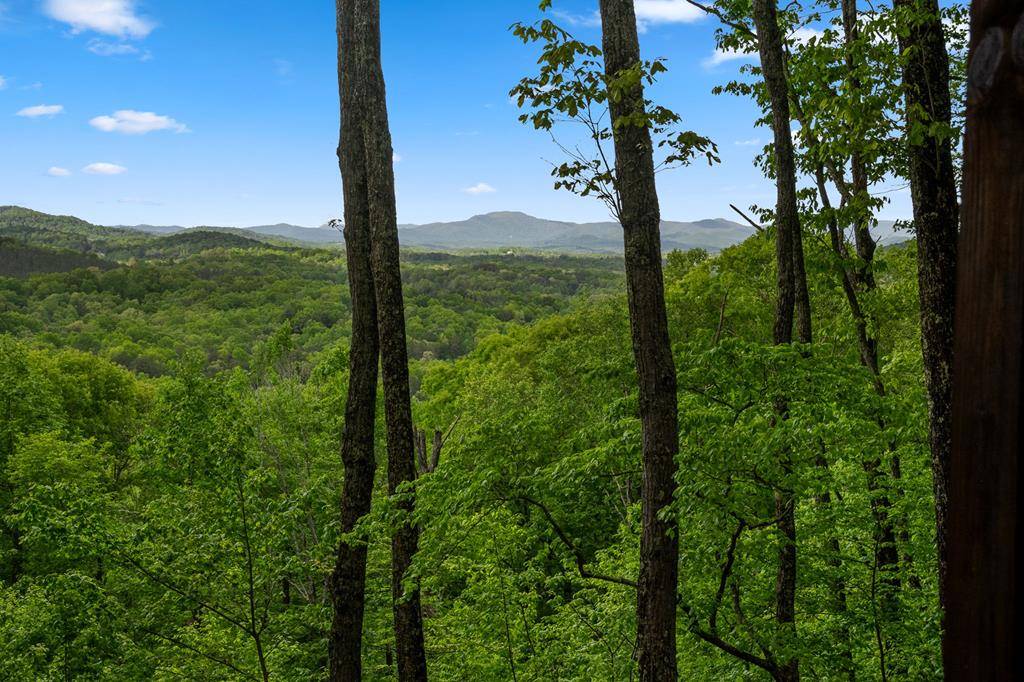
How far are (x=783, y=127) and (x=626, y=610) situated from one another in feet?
22.1

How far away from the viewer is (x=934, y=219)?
15.9 ft

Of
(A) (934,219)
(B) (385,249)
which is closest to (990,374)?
(A) (934,219)

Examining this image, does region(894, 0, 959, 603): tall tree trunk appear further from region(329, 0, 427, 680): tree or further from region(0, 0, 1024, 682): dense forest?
region(329, 0, 427, 680): tree

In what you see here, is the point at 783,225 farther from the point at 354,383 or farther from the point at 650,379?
the point at 354,383

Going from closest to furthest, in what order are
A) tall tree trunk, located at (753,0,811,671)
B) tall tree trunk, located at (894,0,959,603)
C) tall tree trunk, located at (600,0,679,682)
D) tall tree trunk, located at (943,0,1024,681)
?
tall tree trunk, located at (943,0,1024,681) → tall tree trunk, located at (894,0,959,603) → tall tree trunk, located at (600,0,679,682) → tall tree trunk, located at (753,0,811,671)

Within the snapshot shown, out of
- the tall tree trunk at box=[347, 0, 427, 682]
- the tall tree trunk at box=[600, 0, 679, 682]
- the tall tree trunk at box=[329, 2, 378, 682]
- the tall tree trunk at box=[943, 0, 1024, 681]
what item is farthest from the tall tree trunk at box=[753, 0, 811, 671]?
the tall tree trunk at box=[943, 0, 1024, 681]

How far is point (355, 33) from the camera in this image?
26.8ft

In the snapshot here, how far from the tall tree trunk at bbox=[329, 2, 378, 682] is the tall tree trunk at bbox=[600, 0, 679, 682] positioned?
3993 millimetres

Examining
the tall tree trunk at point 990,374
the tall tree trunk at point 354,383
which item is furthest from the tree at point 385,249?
the tall tree trunk at point 990,374

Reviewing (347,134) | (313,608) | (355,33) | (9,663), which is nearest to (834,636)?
(347,134)

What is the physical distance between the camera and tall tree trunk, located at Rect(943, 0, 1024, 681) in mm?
946

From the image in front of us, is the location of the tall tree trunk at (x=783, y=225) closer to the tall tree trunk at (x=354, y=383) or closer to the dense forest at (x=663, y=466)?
the dense forest at (x=663, y=466)

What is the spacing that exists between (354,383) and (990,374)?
8.11 m

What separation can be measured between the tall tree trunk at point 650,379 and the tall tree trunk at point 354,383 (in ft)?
13.1
